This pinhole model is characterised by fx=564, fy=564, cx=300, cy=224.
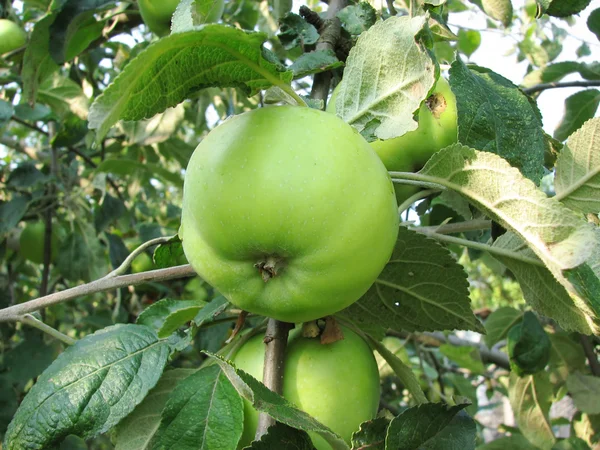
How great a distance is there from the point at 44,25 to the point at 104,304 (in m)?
1.47

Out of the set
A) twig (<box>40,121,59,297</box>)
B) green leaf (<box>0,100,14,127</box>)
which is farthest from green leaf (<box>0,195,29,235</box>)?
green leaf (<box>0,100,14,127</box>)

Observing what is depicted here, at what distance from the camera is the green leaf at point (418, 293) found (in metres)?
0.80

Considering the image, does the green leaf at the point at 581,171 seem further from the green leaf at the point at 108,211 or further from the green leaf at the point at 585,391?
the green leaf at the point at 108,211

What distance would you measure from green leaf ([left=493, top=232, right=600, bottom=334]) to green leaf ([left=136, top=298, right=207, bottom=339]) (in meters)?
0.46

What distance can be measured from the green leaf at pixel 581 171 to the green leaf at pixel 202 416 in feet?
1.64

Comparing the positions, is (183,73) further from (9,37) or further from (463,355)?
(463,355)

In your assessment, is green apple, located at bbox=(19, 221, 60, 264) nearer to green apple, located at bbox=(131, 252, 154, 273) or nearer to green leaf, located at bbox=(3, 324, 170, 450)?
Answer: green apple, located at bbox=(131, 252, 154, 273)

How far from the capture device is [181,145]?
220cm

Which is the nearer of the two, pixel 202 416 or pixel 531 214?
pixel 531 214

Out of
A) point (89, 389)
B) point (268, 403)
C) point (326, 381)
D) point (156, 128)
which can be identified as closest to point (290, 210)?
point (268, 403)

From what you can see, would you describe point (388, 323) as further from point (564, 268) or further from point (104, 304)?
point (104, 304)

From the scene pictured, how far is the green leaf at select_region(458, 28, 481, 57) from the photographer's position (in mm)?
2164

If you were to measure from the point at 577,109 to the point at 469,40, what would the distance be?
0.73 m

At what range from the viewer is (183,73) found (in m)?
0.62
